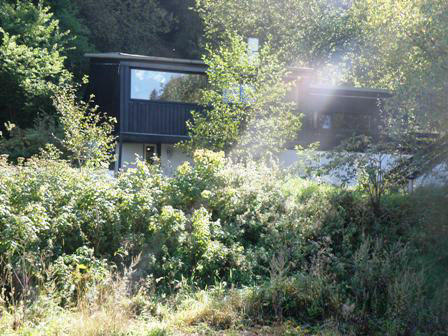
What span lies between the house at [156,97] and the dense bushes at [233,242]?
856cm

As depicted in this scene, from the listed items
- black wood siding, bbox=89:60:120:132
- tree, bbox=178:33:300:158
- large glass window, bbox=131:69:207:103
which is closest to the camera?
tree, bbox=178:33:300:158

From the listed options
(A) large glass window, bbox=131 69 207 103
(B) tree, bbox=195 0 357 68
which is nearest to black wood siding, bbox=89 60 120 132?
(A) large glass window, bbox=131 69 207 103

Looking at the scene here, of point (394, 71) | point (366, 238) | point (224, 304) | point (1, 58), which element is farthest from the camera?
point (1, 58)

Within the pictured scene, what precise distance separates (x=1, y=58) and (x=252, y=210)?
13179 mm

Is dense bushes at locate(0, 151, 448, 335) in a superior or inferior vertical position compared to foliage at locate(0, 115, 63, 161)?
inferior

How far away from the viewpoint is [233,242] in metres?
10.8

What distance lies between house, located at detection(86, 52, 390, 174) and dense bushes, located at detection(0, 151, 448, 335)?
856 centimetres

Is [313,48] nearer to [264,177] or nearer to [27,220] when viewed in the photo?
[264,177]

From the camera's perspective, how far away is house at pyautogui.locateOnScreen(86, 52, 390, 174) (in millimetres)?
20953

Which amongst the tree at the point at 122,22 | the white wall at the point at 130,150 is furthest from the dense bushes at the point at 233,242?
the tree at the point at 122,22

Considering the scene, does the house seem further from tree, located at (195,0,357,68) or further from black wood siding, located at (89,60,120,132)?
tree, located at (195,0,357,68)

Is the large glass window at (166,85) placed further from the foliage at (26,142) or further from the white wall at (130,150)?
the foliage at (26,142)

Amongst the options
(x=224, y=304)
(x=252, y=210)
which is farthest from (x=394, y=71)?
(x=224, y=304)

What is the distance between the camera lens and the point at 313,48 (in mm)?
33156
